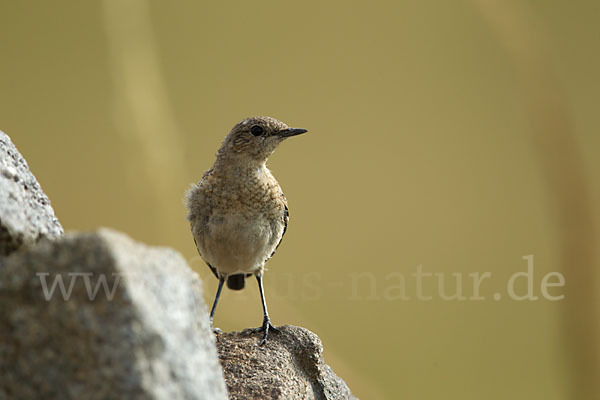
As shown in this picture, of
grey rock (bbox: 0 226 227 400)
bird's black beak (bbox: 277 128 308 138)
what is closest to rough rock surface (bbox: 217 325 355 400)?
grey rock (bbox: 0 226 227 400)

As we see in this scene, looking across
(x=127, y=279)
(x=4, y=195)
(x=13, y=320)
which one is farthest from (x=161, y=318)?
Answer: (x=4, y=195)

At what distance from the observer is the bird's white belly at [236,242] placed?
483 centimetres

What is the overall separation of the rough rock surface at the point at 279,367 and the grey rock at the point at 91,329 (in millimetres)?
1376

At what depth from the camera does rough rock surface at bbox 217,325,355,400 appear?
3824 mm

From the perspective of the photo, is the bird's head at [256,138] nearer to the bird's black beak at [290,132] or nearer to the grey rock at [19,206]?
the bird's black beak at [290,132]

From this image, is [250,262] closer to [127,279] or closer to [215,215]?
[215,215]

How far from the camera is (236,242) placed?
4.86 meters

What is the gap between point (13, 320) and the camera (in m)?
2.37

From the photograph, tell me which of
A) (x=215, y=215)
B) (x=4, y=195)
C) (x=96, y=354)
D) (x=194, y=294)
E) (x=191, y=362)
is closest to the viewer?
(x=96, y=354)

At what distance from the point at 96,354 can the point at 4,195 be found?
1.14 meters

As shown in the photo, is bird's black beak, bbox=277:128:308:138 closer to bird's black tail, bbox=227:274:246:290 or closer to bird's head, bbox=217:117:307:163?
bird's head, bbox=217:117:307:163

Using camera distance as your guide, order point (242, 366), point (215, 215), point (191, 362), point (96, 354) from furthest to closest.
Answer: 1. point (215, 215)
2. point (242, 366)
3. point (191, 362)
4. point (96, 354)

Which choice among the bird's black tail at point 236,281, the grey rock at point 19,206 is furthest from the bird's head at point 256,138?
the grey rock at point 19,206

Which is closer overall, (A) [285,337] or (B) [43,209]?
(B) [43,209]
